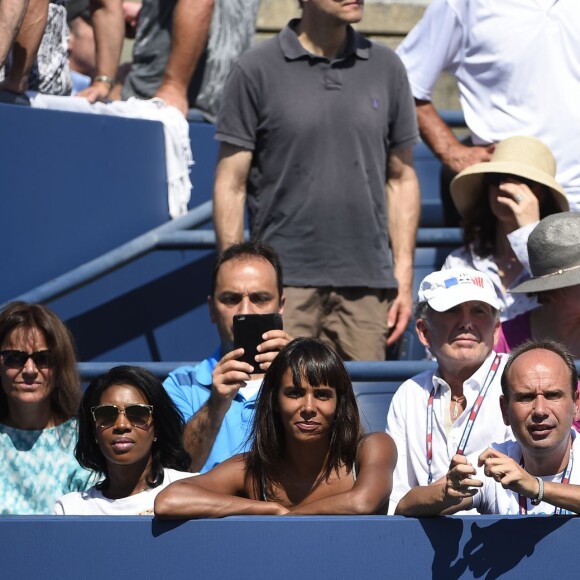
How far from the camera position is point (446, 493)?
3373mm

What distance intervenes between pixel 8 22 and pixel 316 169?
139 centimetres

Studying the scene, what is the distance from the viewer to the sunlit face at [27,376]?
4434mm

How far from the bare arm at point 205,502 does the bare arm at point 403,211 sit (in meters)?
1.96

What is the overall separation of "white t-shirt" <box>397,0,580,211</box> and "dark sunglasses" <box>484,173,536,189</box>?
434mm

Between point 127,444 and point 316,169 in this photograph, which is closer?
point 127,444

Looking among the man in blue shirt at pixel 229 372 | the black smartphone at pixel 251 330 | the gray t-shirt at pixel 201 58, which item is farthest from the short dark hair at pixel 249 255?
the gray t-shirt at pixel 201 58

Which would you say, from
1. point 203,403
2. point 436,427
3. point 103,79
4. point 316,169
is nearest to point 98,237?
point 103,79

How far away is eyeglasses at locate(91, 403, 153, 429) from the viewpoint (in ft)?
13.1

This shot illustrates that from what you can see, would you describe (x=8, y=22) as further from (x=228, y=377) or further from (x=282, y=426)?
(x=282, y=426)

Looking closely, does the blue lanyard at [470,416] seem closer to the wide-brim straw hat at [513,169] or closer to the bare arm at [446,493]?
the bare arm at [446,493]

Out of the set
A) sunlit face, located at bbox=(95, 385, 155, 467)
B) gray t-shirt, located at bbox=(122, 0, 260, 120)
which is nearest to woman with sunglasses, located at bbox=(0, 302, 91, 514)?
sunlit face, located at bbox=(95, 385, 155, 467)

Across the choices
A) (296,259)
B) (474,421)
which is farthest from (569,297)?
(296,259)

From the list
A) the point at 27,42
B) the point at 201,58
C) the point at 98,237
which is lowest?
the point at 98,237

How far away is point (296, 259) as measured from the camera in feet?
17.7
